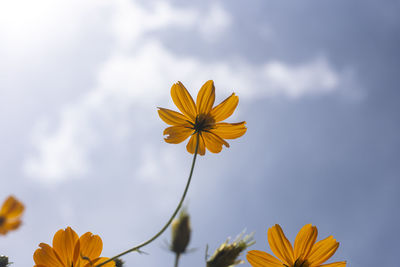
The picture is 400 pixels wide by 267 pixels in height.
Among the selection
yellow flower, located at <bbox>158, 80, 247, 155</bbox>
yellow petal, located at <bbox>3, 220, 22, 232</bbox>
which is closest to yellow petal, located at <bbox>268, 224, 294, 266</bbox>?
yellow flower, located at <bbox>158, 80, 247, 155</bbox>

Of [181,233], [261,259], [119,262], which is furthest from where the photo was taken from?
[181,233]

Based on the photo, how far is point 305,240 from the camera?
1.02 metres

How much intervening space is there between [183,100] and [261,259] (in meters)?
0.60

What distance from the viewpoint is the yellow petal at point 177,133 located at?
1.17 m

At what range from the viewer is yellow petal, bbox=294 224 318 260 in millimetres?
1010

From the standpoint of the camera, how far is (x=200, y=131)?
127 centimetres

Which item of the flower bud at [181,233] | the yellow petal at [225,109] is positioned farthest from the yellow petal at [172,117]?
the flower bud at [181,233]

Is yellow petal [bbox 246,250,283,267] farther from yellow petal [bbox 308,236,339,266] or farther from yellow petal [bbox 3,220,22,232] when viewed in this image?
yellow petal [bbox 3,220,22,232]

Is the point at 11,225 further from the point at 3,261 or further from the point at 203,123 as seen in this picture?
the point at 203,123

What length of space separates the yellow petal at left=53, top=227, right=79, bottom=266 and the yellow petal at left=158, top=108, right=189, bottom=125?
46cm

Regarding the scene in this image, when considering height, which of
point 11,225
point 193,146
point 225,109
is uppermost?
point 225,109

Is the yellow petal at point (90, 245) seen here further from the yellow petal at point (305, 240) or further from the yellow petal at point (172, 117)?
the yellow petal at point (305, 240)

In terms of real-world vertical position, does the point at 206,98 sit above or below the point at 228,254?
above

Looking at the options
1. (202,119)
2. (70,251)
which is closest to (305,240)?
(202,119)
